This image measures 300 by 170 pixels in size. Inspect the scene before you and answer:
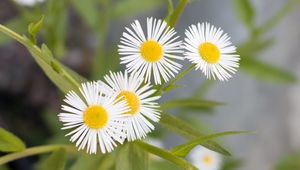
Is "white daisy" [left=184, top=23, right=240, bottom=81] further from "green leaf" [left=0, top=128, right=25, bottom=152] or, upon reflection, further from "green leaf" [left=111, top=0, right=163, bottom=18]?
"green leaf" [left=111, top=0, right=163, bottom=18]

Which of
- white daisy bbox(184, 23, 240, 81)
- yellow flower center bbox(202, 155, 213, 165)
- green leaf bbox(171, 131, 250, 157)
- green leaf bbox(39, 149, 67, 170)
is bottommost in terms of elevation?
green leaf bbox(39, 149, 67, 170)

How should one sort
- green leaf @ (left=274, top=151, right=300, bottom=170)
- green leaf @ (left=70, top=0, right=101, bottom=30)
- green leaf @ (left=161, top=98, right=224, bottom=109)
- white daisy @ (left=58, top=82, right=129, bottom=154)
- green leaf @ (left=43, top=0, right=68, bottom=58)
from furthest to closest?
1. green leaf @ (left=274, top=151, right=300, bottom=170)
2. green leaf @ (left=70, top=0, right=101, bottom=30)
3. green leaf @ (left=43, top=0, right=68, bottom=58)
4. green leaf @ (left=161, top=98, right=224, bottom=109)
5. white daisy @ (left=58, top=82, right=129, bottom=154)

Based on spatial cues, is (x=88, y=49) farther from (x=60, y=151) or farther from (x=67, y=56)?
(x=60, y=151)

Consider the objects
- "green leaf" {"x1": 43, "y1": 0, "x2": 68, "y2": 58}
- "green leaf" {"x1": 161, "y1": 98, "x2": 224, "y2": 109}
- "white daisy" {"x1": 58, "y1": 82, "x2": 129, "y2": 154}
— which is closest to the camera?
"white daisy" {"x1": 58, "y1": 82, "x2": 129, "y2": 154}

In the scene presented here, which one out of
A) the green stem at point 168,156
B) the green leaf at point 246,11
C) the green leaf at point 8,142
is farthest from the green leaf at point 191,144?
the green leaf at point 246,11

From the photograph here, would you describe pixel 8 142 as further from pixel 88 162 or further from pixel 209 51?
pixel 209 51

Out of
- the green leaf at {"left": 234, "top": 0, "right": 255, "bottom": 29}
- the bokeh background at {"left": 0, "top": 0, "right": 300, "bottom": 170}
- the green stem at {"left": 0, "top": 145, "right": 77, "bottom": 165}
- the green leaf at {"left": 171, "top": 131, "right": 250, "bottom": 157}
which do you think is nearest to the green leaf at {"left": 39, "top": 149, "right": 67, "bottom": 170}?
the green stem at {"left": 0, "top": 145, "right": 77, "bottom": 165}
